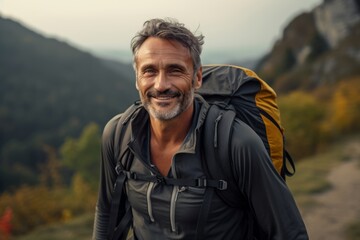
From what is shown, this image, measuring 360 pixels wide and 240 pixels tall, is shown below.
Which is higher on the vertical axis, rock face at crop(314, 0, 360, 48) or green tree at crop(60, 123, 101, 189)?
rock face at crop(314, 0, 360, 48)

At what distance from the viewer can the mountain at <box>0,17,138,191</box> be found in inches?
2675

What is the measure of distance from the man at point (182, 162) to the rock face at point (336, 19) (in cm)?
5278

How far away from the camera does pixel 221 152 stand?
172 cm

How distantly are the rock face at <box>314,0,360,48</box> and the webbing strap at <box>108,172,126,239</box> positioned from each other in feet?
174

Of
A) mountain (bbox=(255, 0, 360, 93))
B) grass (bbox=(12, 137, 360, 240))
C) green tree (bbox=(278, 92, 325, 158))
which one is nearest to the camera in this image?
grass (bbox=(12, 137, 360, 240))

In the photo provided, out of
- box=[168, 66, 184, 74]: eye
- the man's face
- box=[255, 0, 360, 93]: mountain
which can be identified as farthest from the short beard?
box=[255, 0, 360, 93]: mountain

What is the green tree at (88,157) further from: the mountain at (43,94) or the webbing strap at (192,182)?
the webbing strap at (192,182)

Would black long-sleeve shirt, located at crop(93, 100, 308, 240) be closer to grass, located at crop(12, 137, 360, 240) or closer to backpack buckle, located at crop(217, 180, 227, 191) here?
backpack buckle, located at crop(217, 180, 227, 191)

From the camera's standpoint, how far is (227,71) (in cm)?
209

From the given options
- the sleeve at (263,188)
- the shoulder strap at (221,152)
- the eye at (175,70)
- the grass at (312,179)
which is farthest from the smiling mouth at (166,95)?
the grass at (312,179)

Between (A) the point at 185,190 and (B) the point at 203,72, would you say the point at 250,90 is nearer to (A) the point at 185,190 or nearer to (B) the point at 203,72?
(B) the point at 203,72

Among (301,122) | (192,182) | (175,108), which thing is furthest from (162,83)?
(301,122)

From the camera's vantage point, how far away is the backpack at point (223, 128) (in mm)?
1751

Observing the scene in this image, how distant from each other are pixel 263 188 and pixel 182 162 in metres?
0.43
